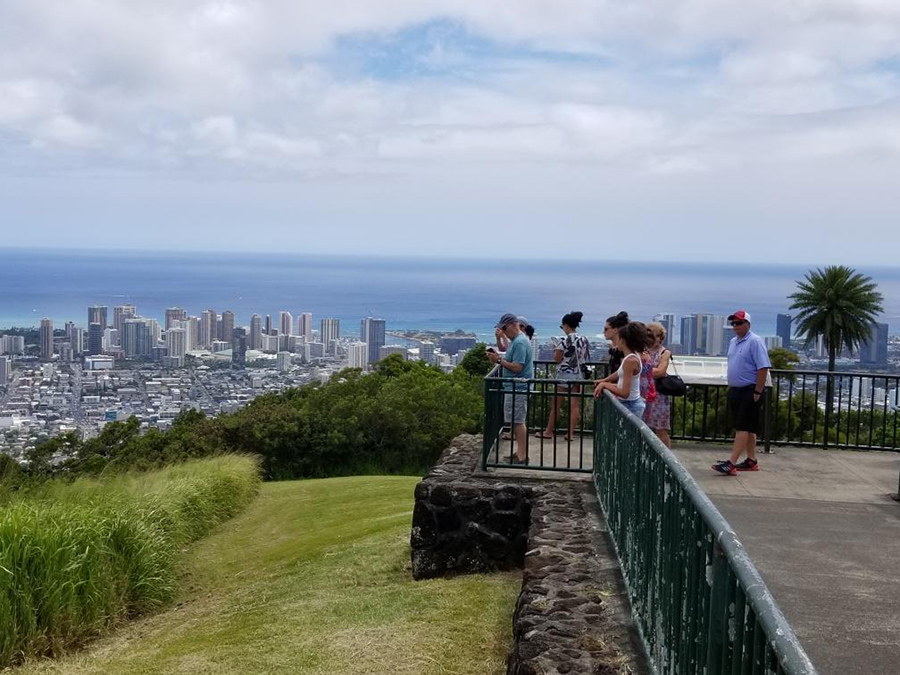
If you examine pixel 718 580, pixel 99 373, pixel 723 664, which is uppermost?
pixel 718 580

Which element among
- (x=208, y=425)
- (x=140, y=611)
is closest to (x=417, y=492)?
(x=140, y=611)

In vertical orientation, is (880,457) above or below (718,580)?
below

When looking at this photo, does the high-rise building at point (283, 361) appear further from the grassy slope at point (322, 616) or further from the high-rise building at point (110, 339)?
the grassy slope at point (322, 616)

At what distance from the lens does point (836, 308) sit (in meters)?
32.5

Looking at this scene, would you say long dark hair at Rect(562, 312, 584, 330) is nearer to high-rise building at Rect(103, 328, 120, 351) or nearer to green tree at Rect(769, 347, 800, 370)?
green tree at Rect(769, 347, 800, 370)

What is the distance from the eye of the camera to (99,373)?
52781mm

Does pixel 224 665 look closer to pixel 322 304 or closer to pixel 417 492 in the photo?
pixel 417 492

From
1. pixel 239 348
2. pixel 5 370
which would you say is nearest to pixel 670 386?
pixel 5 370

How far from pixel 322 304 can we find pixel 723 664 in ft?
566

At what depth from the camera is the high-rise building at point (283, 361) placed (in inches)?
2100

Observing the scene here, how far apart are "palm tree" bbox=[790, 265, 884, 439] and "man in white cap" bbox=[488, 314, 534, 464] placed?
2501cm

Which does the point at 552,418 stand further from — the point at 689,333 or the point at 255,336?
the point at 255,336

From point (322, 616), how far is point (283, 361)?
4795 centimetres

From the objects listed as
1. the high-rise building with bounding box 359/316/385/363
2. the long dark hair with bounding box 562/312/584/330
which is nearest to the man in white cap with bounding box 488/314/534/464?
the long dark hair with bounding box 562/312/584/330
